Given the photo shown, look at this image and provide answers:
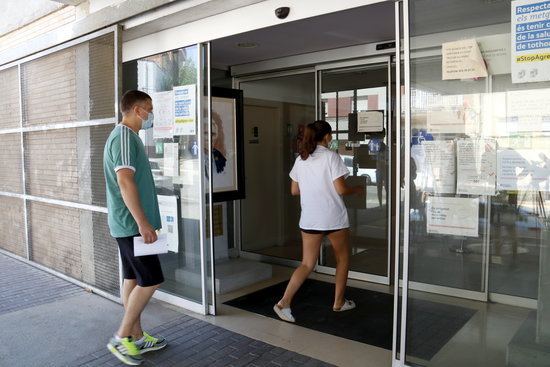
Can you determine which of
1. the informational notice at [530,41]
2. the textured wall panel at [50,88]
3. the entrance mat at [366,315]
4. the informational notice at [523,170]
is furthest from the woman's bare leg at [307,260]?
the textured wall panel at [50,88]

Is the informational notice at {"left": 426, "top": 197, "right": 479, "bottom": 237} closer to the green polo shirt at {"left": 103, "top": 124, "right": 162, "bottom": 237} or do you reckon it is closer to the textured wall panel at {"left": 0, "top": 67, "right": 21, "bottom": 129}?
the green polo shirt at {"left": 103, "top": 124, "right": 162, "bottom": 237}

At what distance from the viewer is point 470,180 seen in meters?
3.00

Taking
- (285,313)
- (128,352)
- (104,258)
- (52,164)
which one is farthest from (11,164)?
(285,313)

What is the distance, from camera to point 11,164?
721 centimetres

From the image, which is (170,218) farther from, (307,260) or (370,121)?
(370,121)

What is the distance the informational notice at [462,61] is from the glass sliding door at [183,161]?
229cm

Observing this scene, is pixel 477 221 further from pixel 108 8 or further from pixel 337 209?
pixel 108 8

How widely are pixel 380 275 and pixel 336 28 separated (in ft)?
9.37

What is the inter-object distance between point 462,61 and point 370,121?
2653mm

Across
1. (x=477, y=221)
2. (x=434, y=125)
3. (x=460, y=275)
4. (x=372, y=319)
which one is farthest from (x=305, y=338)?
(x=434, y=125)

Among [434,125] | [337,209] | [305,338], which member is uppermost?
[434,125]

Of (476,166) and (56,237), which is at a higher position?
(476,166)

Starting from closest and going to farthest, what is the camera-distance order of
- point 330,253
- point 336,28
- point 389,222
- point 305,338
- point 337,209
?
point 305,338 → point 337,209 → point 336,28 → point 389,222 → point 330,253

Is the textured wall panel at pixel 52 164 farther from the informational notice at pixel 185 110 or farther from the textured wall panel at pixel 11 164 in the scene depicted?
the informational notice at pixel 185 110
